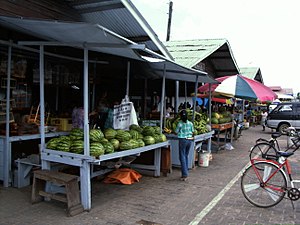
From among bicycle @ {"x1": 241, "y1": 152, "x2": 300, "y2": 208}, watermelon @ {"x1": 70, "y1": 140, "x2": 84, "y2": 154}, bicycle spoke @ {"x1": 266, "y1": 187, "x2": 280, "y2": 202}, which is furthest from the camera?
bicycle spoke @ {"x1": 266, "y1": 187, "x2": 280, "y2": 202}

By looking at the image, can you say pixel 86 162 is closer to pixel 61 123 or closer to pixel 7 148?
pixel 7 148

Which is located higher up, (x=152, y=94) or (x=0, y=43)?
(x=0, y=43)

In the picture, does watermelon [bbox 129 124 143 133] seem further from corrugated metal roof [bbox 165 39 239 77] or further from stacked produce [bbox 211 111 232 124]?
corrugated metal roof [bbox 165 39 239 77]

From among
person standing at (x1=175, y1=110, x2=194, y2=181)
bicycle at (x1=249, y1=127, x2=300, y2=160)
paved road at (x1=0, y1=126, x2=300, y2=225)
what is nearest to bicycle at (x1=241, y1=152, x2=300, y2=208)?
paved road at (x1=0, y1=126, x2=300, y2=225)

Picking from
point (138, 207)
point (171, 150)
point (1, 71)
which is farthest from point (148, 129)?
point (1, 71)

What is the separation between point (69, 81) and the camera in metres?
8.80

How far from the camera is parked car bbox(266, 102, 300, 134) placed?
18.2 meters

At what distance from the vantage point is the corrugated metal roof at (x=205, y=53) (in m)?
13.1

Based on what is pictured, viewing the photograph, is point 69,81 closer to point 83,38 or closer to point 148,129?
point 148,129

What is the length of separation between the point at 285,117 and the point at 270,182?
48.0 feet

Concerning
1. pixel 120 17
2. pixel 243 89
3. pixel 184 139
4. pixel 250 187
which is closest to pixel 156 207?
pixel 250 187

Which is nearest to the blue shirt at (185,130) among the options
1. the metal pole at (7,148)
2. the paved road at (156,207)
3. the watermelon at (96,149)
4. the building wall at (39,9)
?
the paved road at (156,207)

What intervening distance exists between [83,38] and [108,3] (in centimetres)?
296

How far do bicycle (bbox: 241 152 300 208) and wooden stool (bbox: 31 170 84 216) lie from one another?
114 inches
